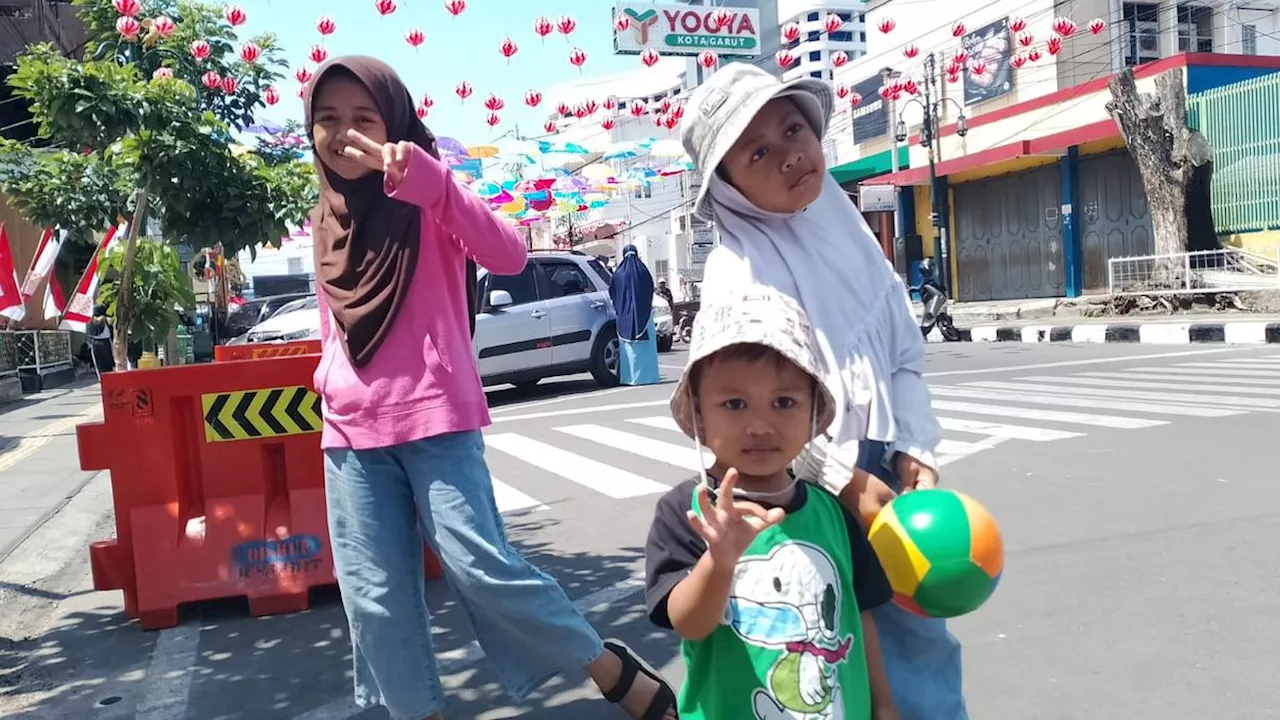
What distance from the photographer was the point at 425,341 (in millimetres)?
2568

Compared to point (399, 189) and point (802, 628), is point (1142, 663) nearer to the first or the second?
point (802, 628)

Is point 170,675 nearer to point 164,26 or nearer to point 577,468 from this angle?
point 164,26

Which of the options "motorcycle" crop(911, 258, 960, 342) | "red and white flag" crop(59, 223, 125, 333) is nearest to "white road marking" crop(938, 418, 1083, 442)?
"red and white flag" crop(59, 223, 125, 333)

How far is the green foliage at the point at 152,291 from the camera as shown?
220 inches

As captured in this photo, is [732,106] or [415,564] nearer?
[732,106]

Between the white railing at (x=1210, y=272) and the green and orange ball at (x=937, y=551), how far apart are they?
1666 centimetres

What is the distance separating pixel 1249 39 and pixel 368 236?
29.4 metres

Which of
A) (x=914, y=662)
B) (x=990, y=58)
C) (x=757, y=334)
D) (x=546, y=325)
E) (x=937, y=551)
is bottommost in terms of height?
(x=914, y=662)

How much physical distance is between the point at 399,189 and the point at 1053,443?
17.8 feet

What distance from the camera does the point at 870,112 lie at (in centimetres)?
3153

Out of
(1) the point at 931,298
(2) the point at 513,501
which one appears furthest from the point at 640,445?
(1) the point at 931,298

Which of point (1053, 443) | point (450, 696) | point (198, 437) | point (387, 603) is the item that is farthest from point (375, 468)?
point (1053, 443)

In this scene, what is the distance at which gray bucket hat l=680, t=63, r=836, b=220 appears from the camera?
1.92 metres

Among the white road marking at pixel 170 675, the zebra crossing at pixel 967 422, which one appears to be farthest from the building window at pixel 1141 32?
the white road marking at pixel 170 675
